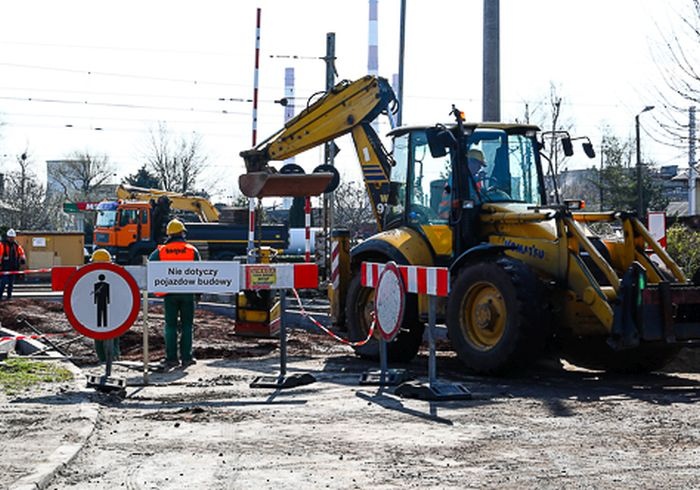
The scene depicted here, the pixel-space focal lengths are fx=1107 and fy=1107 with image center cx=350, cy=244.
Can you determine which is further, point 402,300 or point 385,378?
point 385,378

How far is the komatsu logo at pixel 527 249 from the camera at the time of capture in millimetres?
11961

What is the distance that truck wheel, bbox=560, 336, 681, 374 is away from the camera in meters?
12.1

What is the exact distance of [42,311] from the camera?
73.7 ft

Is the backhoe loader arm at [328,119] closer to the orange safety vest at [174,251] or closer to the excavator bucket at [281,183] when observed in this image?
the excavator bucket at [281,183]

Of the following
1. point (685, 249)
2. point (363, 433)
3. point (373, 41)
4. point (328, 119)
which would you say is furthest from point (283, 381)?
point (373, 41)

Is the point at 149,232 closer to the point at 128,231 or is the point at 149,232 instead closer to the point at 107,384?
the point at 128,231

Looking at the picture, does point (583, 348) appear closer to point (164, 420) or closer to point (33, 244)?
point (164, 420)

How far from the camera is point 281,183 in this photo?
16594mm

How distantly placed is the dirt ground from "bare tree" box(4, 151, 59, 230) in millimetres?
58544

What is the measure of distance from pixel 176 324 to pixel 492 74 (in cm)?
831

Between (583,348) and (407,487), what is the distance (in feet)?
21.4

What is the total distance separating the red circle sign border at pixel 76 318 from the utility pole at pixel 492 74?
9.70 metres

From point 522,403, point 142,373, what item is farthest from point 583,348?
point 142,373

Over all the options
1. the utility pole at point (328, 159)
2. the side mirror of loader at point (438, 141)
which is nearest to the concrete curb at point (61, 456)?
the side mirror of loader at point (438, 141)
